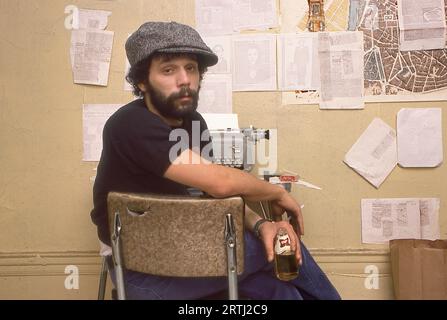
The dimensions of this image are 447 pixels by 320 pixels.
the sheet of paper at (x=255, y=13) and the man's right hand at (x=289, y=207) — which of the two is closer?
the man's right hand at (x=289, y=207)

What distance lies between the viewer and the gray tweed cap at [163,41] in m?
1.35

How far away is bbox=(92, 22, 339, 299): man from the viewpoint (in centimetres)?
117

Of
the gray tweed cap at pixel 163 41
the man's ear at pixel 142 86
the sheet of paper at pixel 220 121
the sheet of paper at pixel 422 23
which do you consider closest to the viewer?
the gray tweed cap at pixel 163 41

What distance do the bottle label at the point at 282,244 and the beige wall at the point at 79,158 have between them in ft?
3.52

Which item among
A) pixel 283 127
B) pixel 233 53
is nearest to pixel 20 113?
pixel 233 53

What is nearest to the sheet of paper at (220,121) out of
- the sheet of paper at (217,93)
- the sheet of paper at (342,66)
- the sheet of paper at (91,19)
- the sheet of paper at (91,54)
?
the sheet of paper at (217,93)

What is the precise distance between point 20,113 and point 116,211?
4.94 ft

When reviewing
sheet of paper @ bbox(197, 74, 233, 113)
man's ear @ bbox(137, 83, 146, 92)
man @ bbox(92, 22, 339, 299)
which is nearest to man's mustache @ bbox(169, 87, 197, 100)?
man @ bbox(92, 22, 339, 299)

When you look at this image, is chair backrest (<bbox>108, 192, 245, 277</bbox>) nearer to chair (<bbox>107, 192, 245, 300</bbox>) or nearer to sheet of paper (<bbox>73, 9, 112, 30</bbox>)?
chair (<bbox>107, 192, 245, 300</bbox>)

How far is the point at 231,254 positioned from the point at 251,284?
0.26 meters

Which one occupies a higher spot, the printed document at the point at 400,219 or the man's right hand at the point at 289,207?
the man's right hand at the point at 289,207

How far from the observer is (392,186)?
2252 mm

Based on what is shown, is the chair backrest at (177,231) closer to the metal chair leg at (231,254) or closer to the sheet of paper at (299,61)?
the metal chair leg at (231,254)

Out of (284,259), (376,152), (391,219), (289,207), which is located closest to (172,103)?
(289,207)
